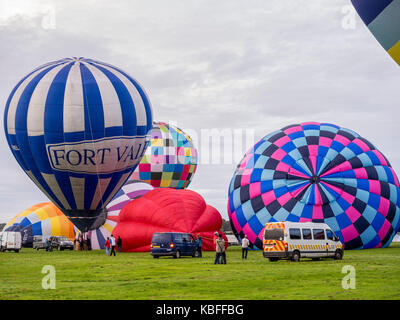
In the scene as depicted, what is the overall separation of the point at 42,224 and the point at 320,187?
2072 centimetres

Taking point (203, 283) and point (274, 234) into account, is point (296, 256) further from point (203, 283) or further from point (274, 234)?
point (203, 283)

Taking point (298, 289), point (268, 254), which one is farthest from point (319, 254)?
point (298, 289)

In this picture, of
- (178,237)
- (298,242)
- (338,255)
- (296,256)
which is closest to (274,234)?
(298,242)

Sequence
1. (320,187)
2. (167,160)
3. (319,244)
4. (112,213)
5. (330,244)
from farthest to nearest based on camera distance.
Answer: (167,160), (112,213), (320,187), (330,244), (319,244)

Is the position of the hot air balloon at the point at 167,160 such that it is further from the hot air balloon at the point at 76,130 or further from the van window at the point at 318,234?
the van window at the point at 318,234

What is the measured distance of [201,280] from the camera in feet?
50.2

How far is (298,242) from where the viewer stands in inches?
908

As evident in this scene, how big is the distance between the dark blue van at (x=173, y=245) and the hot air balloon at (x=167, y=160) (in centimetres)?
2356

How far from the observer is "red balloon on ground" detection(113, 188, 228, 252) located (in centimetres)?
3042

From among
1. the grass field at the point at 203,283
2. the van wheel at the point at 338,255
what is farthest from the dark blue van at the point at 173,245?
the van wheel at the point at 338,255

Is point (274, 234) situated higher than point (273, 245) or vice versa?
point (274, 234)

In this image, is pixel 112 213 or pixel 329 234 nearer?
pixel 329 234
